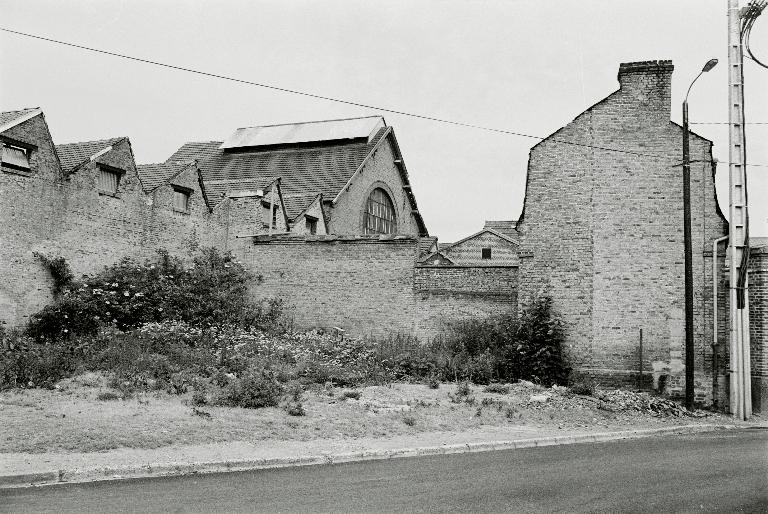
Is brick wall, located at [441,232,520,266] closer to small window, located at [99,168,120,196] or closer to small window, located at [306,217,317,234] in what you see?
small window, located at [306,217,317,234]

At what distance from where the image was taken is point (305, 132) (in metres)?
39.6

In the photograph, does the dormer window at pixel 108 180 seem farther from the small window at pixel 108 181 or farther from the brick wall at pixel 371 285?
the brick wall at pixel 371 285

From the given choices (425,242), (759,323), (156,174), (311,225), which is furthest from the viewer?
(311,225)

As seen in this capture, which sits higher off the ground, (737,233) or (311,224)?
(311,224)

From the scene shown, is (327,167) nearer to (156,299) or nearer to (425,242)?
(425,242)

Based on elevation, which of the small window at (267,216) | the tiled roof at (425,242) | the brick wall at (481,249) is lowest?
the tiled roof at (425,242)

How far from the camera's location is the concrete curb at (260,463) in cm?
808

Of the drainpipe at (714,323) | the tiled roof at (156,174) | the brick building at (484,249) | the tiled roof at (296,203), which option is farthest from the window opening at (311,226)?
the drainpipe at (714,323)

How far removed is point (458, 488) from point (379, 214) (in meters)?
32.2

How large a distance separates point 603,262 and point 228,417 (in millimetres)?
10322

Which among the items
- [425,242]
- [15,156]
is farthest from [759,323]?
[15,156]

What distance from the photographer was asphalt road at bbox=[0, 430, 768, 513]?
23.3 feet

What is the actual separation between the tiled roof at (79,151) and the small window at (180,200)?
109 inches

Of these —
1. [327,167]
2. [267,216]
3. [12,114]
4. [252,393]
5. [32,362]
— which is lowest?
[252,393]
